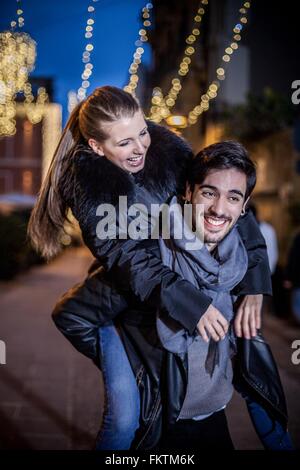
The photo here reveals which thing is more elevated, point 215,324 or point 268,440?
point 215,324

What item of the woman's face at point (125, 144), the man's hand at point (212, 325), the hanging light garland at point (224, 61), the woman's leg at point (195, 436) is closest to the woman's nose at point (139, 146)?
the woman's face at point (125, 144)

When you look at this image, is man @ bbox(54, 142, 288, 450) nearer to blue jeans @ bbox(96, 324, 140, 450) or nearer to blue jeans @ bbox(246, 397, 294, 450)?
blue jeans @ bbox(96, 324, 140, 450)

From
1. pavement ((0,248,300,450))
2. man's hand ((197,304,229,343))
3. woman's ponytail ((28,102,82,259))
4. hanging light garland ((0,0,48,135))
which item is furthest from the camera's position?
hanging light garland ((0,0,48,135))

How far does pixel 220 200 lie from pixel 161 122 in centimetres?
763

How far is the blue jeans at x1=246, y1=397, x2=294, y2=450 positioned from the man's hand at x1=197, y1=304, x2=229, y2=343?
600 millimetres

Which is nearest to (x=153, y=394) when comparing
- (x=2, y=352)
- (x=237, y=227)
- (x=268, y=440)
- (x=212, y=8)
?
(x=268, y=440)

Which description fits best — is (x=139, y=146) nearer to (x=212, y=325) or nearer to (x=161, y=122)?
(x=212, y=325)

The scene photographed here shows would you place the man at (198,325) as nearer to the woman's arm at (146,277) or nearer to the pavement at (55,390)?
the woman's arm at (146,277)

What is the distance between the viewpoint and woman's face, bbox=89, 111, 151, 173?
2436mm

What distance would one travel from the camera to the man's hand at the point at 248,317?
239cm

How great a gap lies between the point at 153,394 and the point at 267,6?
17.9m

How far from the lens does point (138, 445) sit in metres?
2.34

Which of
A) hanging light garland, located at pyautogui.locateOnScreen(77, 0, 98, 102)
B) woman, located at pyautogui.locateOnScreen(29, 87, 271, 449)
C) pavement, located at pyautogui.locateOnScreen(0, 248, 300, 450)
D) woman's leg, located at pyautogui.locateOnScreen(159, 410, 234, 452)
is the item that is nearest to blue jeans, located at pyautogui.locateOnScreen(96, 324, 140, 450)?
woman, located at pyautogui.locateOnScreen(29, 87, 271, 449)
